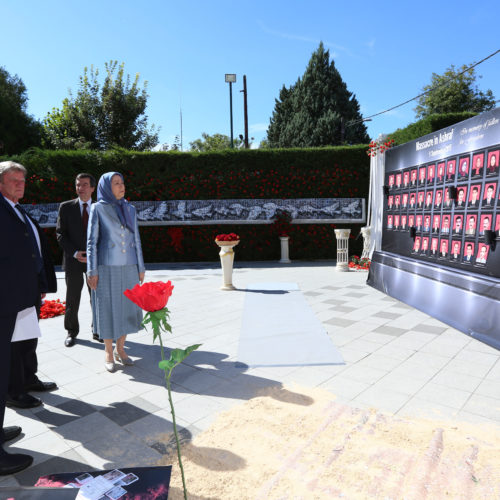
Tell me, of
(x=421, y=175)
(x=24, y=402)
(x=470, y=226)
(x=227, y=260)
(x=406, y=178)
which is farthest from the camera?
(x=227, y=260)

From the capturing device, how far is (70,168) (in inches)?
495

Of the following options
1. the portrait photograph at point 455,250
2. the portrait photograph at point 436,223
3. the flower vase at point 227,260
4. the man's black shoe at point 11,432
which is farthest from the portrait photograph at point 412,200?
the man's black shoe at point 11,432

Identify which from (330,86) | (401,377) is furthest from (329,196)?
(330,86)

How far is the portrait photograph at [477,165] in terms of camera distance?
4621mm

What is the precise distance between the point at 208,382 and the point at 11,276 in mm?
1916

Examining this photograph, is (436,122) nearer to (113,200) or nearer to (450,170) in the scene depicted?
(450,170)

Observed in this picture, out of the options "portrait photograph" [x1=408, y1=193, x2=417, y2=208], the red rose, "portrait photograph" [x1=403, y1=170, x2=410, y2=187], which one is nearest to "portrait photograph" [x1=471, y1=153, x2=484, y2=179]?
"portrait photograph" [x1=408, y1=193, x2=417, y2=208]

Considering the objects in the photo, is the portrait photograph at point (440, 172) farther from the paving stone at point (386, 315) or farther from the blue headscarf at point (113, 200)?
the blue headscarf at point (113, 200)

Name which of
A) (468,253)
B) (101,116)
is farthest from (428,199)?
(101,116)

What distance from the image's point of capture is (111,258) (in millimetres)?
3582

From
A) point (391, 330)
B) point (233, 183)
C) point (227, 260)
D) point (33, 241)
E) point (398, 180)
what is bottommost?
point (391, 330)

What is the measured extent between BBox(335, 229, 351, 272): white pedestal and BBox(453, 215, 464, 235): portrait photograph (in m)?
4.94

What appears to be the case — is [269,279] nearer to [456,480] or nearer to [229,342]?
[229,342]

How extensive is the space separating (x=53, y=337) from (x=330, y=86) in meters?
31.0
